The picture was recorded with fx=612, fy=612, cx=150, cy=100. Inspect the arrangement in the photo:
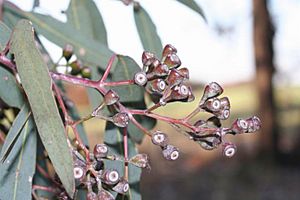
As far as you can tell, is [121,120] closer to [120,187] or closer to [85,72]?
[120,187]

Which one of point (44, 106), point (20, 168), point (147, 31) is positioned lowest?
point (20, 168)

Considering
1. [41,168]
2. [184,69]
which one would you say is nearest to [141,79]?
[184,69]

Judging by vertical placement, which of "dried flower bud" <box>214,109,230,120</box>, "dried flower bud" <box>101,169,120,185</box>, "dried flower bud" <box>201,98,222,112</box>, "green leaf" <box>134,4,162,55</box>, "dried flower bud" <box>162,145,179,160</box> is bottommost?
"dried flower bud" <box>101,169,120,185</box>

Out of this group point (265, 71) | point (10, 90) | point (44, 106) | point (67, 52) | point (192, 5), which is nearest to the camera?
point (44, 106)

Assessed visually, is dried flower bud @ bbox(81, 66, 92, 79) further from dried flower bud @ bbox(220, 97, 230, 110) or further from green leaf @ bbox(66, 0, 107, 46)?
dried flower bud @ bbox(220, 97, 230, 110)

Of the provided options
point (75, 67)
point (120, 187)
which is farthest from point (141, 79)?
point (75, 67)

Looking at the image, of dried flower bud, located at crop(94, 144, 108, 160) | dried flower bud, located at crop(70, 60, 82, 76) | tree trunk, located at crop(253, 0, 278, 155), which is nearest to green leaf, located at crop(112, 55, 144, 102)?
dried flower bud, located at crop(70, 60, 82, 76)
